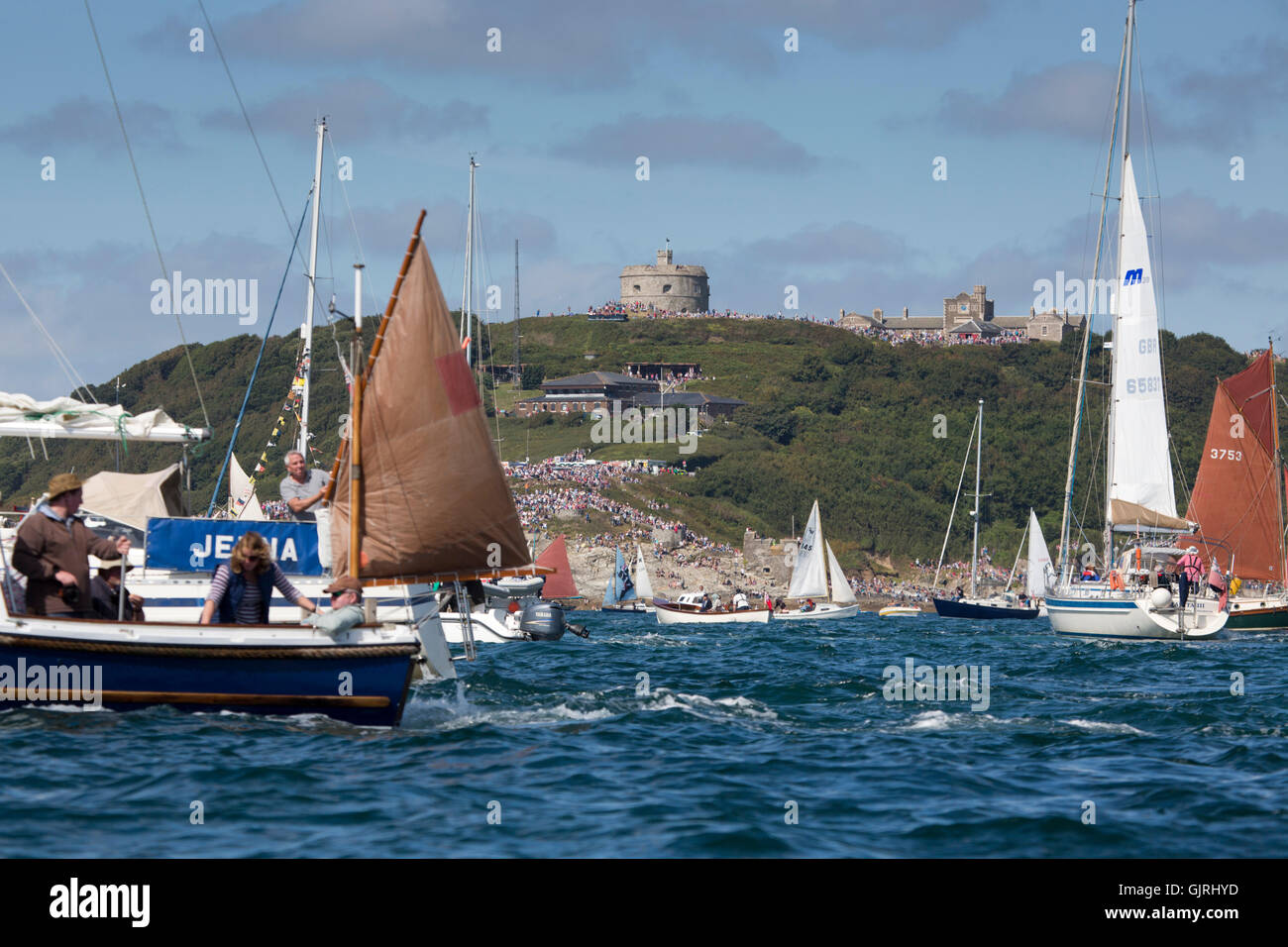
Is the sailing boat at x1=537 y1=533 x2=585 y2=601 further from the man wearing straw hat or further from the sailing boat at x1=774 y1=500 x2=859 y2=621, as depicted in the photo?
the man wearing straw hat

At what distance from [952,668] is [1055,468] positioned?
93149 millimetres

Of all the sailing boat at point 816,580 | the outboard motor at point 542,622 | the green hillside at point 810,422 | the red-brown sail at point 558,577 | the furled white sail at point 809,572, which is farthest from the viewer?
the green hillside at point 810,422

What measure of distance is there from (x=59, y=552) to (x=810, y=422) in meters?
115

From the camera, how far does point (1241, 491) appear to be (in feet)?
162

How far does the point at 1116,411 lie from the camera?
48.7 m

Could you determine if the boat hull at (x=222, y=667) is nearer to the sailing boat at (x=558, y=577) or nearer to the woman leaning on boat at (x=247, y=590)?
the woman leaning on boat at (x=247, y=590)

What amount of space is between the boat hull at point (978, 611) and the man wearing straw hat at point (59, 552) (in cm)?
5688

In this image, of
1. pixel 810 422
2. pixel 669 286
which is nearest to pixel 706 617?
pixel 810 422

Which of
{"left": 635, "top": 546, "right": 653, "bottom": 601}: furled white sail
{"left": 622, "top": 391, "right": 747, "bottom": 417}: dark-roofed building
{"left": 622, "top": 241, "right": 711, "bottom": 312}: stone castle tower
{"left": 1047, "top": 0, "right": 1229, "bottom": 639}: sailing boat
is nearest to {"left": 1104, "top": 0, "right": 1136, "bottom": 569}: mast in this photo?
{"left": 1047, "top": 0, "right": 1229, "bottom": 639}: sailing boat

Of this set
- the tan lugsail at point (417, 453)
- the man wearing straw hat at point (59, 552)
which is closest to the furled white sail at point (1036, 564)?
the tan lugsail at point (417, 453)

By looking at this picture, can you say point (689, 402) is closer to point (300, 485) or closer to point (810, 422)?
point (810, 422)

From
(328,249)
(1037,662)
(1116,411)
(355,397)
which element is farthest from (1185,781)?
(1116,411)

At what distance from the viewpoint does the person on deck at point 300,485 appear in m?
19.1

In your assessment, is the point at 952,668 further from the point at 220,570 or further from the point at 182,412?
the point at 182,412
